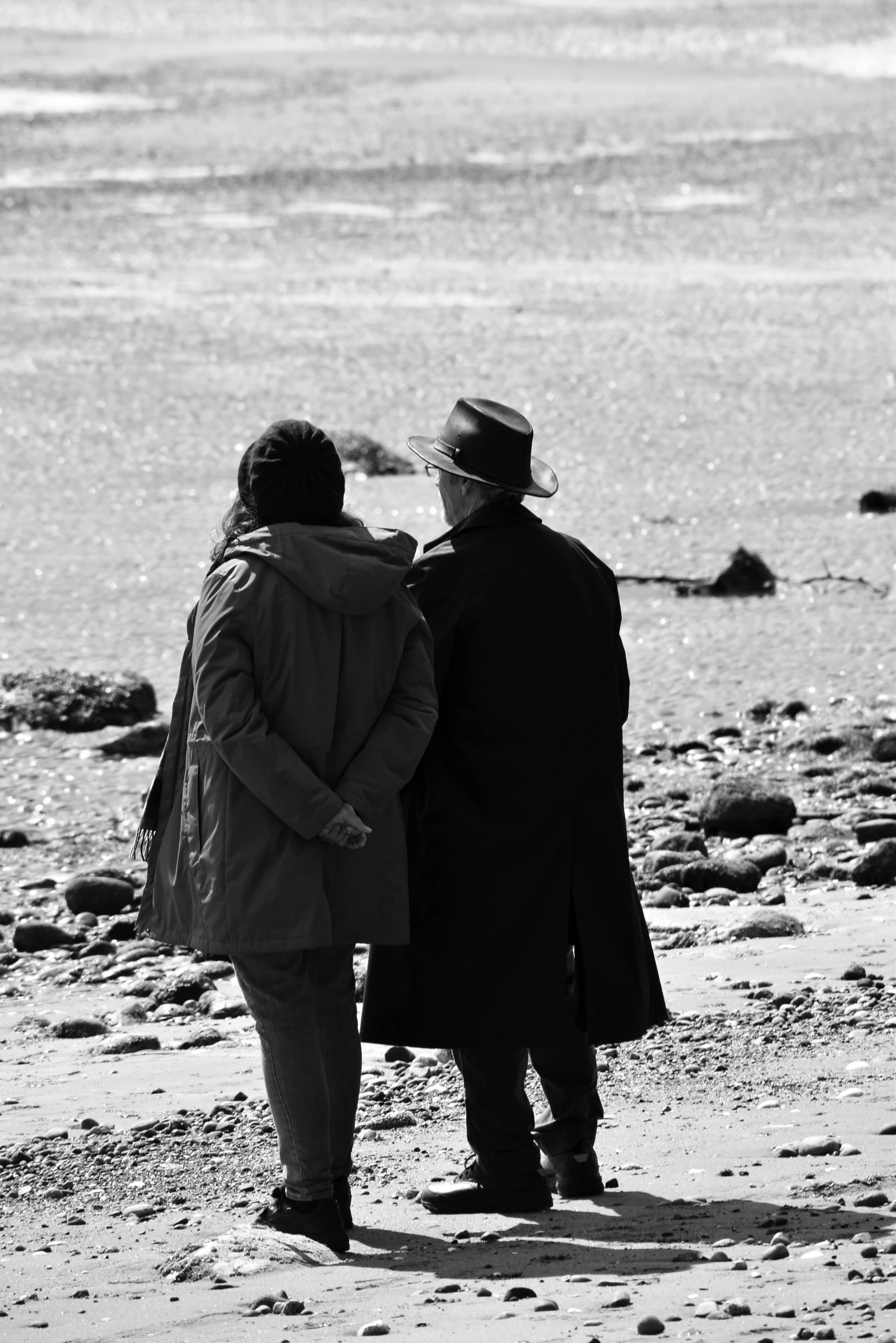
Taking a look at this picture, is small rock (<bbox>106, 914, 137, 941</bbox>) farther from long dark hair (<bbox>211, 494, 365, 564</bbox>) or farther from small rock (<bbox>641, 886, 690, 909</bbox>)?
long dark hair (<bbox>211, 494, 365, 564</bbox>)

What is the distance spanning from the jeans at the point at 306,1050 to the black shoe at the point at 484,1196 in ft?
0.75

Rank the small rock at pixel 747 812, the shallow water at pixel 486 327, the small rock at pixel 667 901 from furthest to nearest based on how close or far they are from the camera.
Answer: the shallow water at pixel 486 327 → the small rock at pixel 747 812 → the small rock at pixel 667 901

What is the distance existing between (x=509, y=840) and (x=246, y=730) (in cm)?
61

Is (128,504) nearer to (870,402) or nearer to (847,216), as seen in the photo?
(870,402)

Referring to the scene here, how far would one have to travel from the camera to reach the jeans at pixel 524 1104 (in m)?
4.22

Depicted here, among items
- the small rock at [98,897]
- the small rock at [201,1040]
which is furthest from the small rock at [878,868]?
the small rock at [98,897]

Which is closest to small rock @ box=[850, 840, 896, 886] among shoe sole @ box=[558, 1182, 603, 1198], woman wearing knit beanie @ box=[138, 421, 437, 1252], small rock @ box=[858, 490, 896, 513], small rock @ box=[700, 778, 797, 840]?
small rock @ box=[700, 778, 797, 840]

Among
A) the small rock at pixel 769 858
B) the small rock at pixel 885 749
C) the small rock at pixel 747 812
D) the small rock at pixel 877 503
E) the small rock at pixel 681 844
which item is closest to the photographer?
the small rock at pixel 769 858

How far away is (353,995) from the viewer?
13.4ft

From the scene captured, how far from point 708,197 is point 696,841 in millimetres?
14340

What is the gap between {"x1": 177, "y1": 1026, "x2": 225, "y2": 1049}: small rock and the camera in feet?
17.5

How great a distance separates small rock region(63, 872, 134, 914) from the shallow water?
Result: 2.26 meters

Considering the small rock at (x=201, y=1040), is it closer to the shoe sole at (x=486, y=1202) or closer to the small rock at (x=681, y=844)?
the shoe sole at (x=486, y=1202)

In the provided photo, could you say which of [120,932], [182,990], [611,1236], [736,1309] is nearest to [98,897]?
[120,932]
